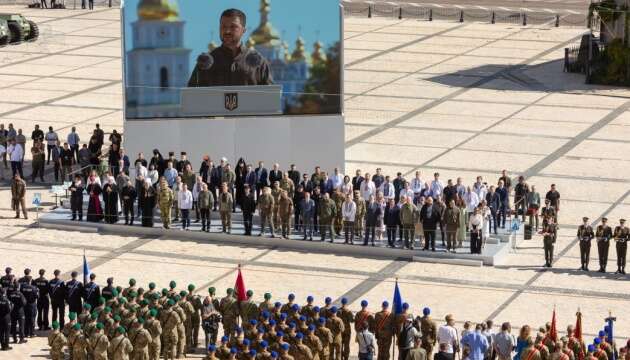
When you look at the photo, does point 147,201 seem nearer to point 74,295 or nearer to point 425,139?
point 74,295

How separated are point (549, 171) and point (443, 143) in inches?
182

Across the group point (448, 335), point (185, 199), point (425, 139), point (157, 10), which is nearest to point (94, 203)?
point (185, 199)

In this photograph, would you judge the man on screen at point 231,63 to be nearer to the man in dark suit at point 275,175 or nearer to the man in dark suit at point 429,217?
the man in dark suit at point 275,175

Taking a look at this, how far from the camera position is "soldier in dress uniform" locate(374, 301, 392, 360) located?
2584cm

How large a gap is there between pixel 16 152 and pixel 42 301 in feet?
41.1

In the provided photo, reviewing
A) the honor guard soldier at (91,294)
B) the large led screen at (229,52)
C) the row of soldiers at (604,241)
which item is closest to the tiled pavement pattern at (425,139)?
the row of soldiers at (604,241)

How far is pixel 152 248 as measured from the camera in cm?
3419

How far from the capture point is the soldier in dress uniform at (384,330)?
84.8ft

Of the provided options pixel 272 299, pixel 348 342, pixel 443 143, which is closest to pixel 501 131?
pixel 443 143

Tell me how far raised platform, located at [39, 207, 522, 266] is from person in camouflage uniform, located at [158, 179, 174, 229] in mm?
321

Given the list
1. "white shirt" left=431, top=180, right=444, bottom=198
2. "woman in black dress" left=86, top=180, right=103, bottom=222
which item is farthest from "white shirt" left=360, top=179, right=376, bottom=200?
"woman in black dress" left=86, top=180, right=103, bottom=222

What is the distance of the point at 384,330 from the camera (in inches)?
1017

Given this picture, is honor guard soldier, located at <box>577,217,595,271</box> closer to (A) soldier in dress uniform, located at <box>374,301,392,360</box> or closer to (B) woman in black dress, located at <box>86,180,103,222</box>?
(A) soldier in dress uniform, located at <box>374,301,392,360</box>

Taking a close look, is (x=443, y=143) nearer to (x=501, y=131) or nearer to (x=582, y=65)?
(x=501, y=131)
